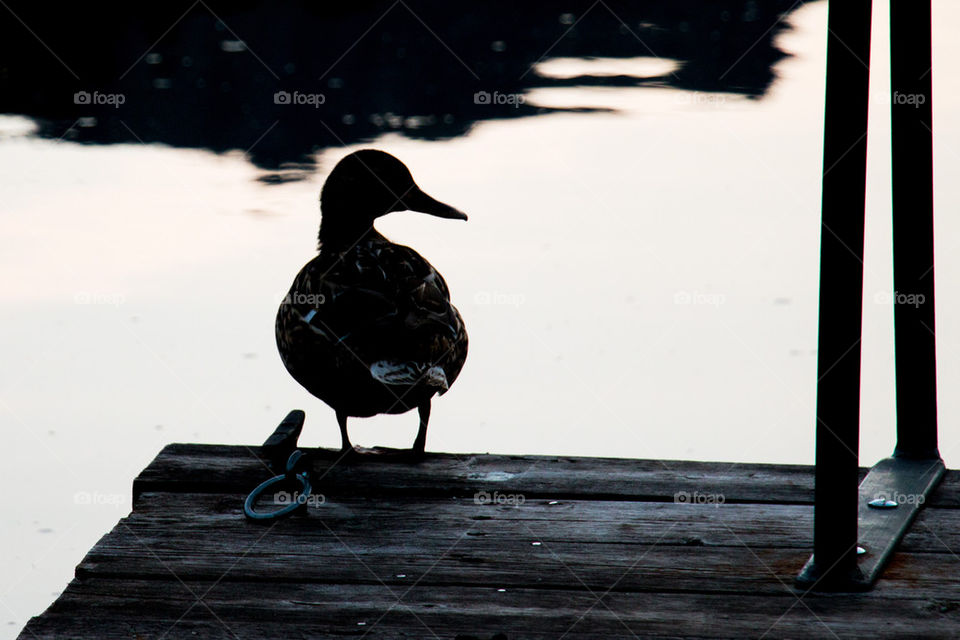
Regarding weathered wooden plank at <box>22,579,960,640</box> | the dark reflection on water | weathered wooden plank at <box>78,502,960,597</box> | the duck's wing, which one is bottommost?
the dark reflection on water

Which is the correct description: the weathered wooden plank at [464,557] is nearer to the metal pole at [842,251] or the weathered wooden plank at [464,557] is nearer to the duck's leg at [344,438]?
the metal pole at [842,251]

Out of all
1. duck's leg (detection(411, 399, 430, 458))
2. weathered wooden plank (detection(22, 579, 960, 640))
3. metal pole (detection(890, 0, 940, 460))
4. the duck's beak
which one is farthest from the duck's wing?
metal pole (detection(890, 0, 940, 460))

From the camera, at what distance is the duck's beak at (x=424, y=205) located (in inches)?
217

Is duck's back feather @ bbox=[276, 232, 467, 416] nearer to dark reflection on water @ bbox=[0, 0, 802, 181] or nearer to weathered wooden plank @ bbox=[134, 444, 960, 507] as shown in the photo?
weathered wooden plank @ bbox=[134, 444, 960, 507]

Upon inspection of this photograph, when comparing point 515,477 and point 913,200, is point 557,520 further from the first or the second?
point 913,200

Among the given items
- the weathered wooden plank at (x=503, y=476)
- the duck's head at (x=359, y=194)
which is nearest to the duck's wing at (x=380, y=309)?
the weathered wooden plank at (x=503, y=476)

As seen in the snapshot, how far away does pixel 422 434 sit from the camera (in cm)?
443

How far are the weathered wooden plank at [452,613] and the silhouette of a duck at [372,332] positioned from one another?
1.24m

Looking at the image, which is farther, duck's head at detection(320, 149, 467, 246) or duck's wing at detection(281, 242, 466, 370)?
duck's head at detection(320, 149, 467, 246)

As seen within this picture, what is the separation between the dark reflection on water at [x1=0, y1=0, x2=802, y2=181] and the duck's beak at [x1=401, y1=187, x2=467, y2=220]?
15.8 feet

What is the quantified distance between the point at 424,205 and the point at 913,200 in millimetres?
2239

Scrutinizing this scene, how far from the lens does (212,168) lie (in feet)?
34.7

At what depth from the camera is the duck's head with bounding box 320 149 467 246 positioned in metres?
5.35

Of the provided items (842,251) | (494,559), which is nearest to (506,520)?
(494,559)
